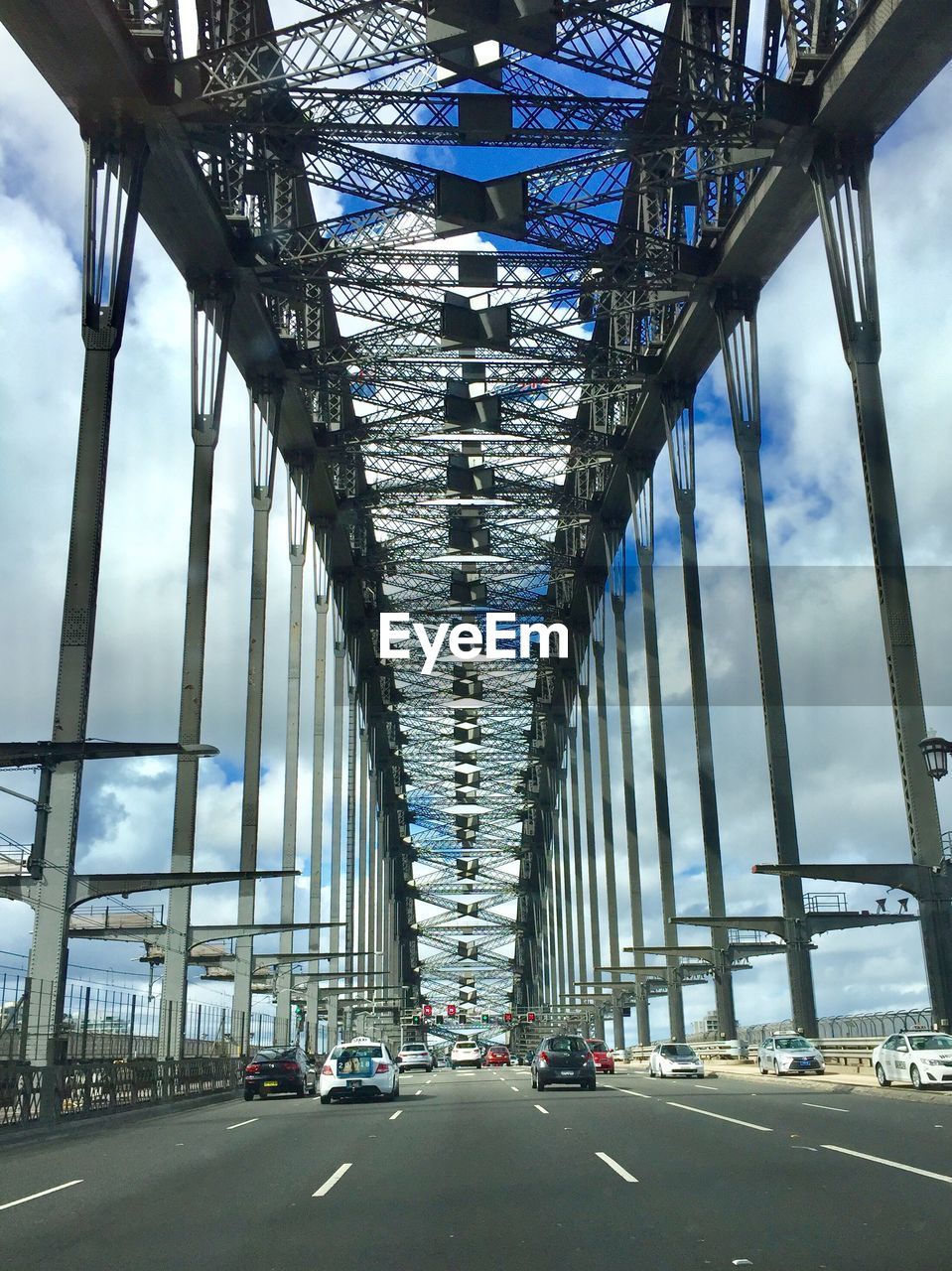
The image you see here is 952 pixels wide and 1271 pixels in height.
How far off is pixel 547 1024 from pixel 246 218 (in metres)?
87.8

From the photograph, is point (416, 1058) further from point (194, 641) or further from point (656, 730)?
point (194, 641)

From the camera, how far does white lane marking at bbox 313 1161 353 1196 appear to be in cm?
1165

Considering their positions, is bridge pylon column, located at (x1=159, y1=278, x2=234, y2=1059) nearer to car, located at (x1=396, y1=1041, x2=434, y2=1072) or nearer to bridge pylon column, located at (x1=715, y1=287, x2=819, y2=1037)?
bridge pylon column, located at (x1=715, y1=287, x2=819, y2=1037)

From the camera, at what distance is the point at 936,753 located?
993 inches

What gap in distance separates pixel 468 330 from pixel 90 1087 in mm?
28105

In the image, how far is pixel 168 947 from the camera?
34781mm

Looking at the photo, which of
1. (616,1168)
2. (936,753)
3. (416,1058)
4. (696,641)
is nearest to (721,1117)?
(616,1168)

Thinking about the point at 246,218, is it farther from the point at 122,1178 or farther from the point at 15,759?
the point at 122,1178

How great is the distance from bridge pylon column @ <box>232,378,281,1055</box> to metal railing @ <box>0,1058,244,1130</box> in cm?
586

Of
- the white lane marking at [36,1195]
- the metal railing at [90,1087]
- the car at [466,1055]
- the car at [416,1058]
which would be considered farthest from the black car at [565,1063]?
the car at [466,1055]

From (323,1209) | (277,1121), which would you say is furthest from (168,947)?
(323,1209)

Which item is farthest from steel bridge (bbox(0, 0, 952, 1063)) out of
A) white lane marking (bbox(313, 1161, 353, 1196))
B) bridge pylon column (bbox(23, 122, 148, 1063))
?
white lane marking (bbox(313, 1161, 353, 1196))

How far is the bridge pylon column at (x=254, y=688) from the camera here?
143 feet

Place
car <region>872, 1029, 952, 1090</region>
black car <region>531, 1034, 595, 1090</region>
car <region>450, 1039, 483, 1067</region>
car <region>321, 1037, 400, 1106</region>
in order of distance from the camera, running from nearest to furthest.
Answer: car <region>872, 1029, 952, 1090</region>
car <region>321, 1037, 400, 1106</region>
black car <region>531, 1034, 595, 1090</region>
car <region>450, 1039, 483, 1067</region>
